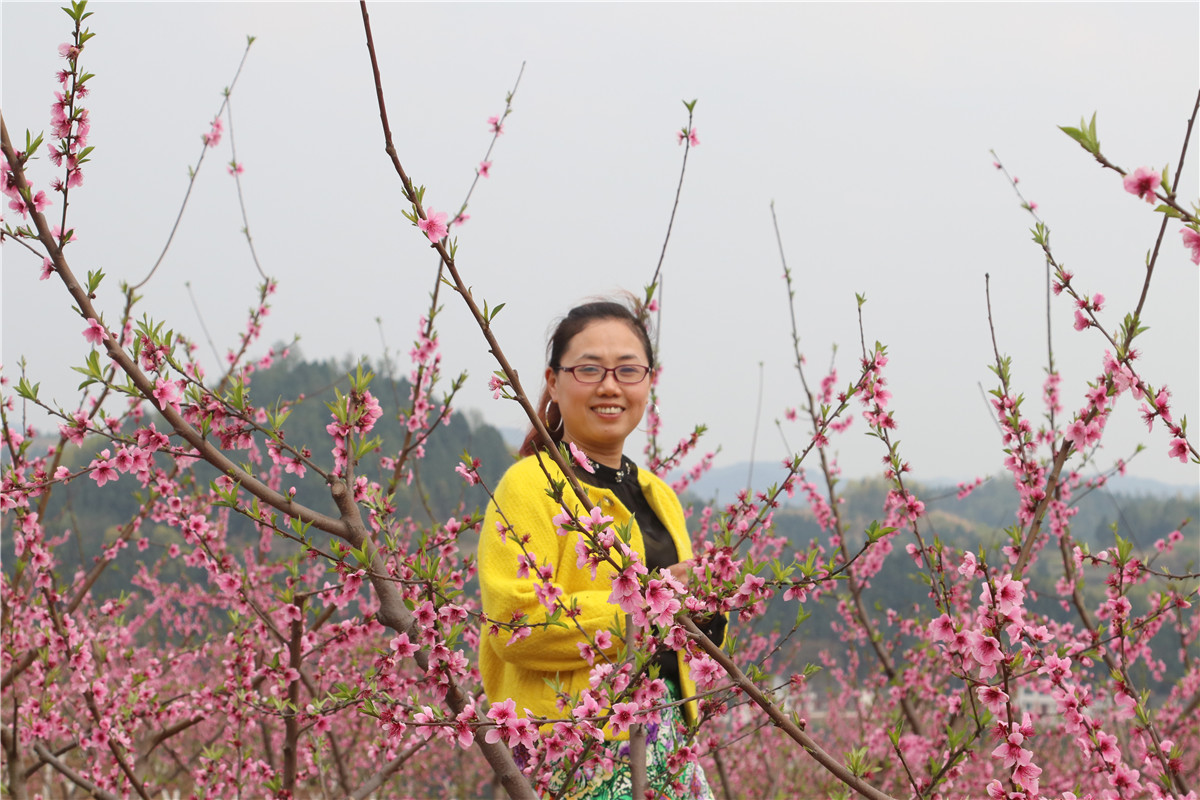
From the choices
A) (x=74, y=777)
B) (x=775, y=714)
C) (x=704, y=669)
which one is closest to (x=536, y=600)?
(x=704, y=669)

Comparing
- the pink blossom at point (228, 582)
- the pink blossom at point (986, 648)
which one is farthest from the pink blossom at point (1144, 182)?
the pink blossom at point (228, 582)

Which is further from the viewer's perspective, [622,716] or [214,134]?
[214,134]

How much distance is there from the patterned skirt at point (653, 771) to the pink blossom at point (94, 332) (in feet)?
4.67

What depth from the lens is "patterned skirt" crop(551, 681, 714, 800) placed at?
2.26m

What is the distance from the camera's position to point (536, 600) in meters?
2.25

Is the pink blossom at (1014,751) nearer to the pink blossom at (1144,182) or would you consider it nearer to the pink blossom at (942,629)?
the pink blossom at (942,629)

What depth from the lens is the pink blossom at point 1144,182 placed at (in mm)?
1335

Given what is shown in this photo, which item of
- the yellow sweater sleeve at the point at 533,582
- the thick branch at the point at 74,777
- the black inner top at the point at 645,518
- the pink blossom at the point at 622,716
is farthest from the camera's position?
the thick branch at the point at 74,777

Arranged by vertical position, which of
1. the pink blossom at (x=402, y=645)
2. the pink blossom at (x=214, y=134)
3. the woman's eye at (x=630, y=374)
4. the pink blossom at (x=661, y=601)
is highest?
the pink blossom at (x=214, y=134)

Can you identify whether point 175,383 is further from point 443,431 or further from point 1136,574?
point 443,431

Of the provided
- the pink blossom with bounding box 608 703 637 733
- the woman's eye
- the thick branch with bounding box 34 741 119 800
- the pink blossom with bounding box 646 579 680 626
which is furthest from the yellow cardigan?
the thick branch with bounding box 34 741 119 800

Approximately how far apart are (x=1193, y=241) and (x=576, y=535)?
1.44 m

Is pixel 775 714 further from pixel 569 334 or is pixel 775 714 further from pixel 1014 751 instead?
pixel 569 334

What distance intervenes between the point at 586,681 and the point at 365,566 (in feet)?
2.73
